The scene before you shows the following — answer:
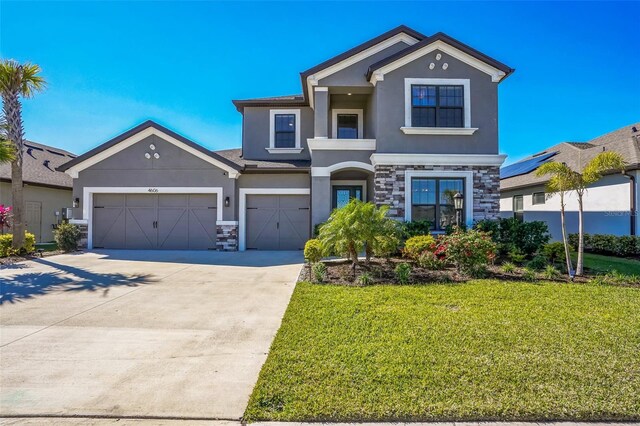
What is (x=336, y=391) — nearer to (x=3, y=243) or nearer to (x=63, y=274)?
(x=63, y=274)

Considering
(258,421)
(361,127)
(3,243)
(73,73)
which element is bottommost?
(258,421)

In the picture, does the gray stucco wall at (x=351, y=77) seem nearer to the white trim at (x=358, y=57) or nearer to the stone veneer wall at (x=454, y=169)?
the white trim at (x=358, y=57)

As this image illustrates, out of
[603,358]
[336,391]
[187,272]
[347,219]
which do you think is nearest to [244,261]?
[187,272]

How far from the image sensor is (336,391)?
300 centimetres

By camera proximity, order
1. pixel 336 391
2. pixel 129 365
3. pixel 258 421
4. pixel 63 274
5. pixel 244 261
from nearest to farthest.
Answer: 1. pixel 258 421
2. pixel 336 391
3. pixel 129 365
4. pixel 63 274
5. pixel 244 261

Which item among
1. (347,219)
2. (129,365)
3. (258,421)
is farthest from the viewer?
(347,219)

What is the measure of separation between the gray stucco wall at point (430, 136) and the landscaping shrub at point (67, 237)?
11.8 meters

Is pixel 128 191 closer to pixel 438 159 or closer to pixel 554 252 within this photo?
pixel 438 159

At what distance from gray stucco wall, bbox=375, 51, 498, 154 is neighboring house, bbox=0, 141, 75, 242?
16349 millimetres

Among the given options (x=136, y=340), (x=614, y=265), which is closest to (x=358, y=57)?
(x=614, y=265)

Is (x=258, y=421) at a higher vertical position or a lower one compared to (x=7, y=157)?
lower

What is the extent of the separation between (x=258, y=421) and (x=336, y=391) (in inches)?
29.4

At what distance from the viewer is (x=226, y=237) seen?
12.8 m

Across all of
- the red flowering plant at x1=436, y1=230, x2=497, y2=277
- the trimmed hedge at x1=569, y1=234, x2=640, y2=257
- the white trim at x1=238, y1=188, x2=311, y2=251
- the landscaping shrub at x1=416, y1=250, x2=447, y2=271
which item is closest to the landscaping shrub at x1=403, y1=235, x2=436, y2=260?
the landscaping shrub at x1=416, y1=250, x2=447, y2=271
